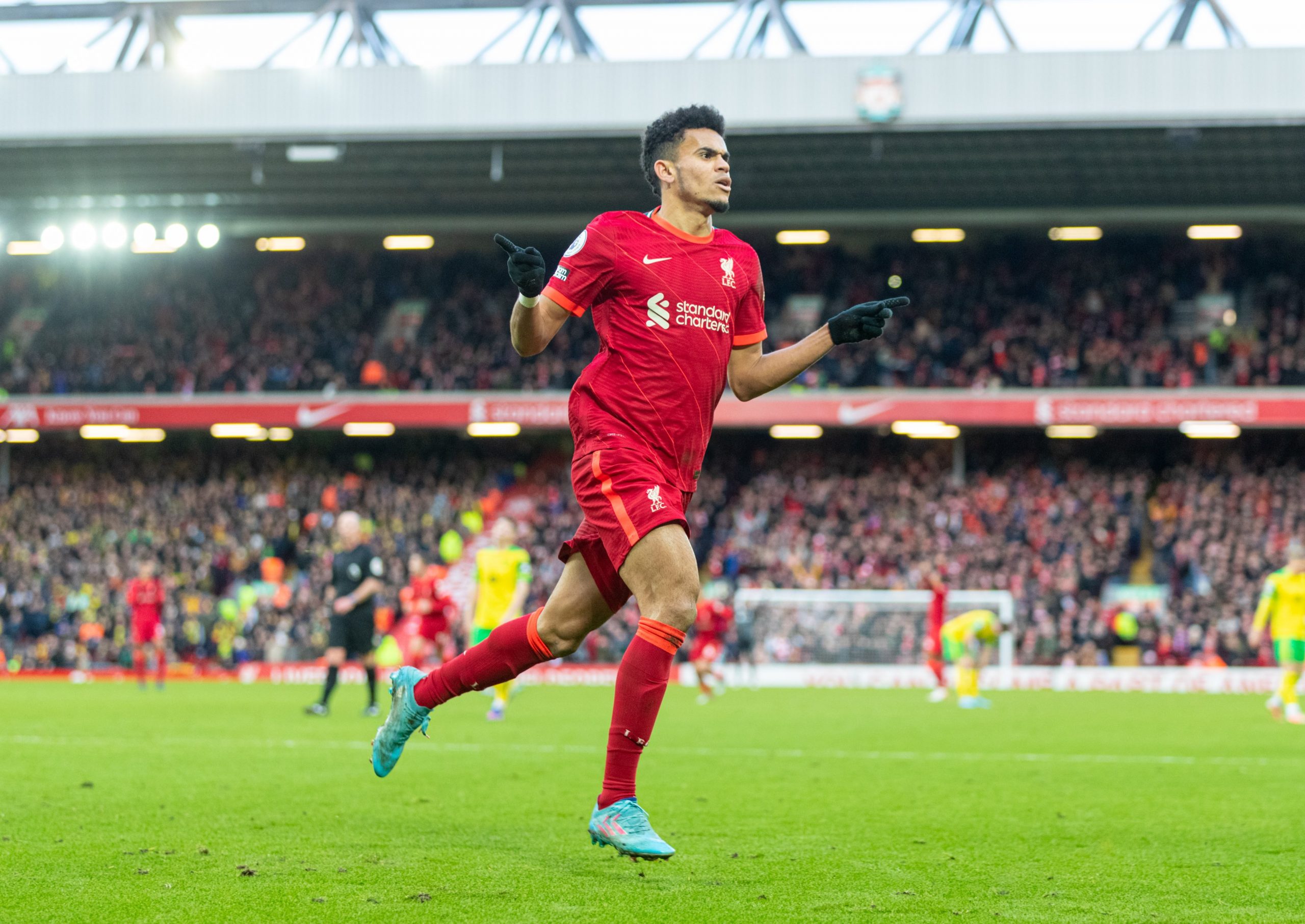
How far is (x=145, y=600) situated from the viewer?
21.1 m

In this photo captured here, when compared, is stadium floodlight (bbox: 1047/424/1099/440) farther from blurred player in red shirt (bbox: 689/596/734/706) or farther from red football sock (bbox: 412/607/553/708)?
red football sock (bbox: 412/607/553/708)

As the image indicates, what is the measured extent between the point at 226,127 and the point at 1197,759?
23.6 m

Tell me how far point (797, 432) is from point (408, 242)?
11047mm

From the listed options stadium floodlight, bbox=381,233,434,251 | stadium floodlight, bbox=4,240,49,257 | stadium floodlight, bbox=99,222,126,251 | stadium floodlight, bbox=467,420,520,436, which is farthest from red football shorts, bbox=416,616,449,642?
stadium floodlight, bbox=4,240,49,257

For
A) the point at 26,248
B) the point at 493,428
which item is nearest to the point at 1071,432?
the point at 493,428

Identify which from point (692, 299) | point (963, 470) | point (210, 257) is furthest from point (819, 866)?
point (210, 257)

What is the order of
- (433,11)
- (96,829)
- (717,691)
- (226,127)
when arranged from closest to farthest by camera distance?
1. (96,829)
2. (717,691)
3. (226,127)
4. (433,11)

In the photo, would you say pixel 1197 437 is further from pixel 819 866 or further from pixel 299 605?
pixel 819 866

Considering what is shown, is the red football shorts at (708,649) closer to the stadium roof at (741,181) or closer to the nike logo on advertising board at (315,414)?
the stadium roof at (741,181)

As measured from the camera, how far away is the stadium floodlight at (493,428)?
105 feet

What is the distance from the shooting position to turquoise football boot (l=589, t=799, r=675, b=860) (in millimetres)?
4367

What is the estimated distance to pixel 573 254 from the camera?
488cm

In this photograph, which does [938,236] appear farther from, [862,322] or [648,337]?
[648,337]

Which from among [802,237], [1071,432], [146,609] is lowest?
[146,609]
